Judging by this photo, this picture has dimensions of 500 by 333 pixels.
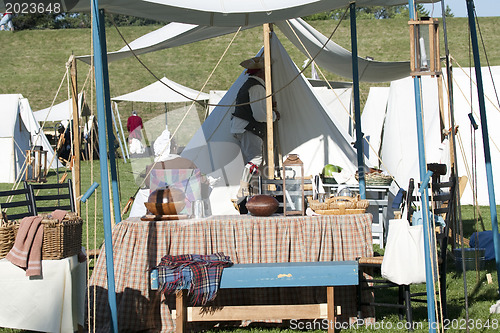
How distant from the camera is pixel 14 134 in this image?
11.9 m

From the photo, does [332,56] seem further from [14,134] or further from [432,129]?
[14,134]

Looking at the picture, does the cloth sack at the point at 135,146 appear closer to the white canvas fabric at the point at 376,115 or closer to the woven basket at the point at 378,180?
the white canvas fabric at the point at 376,115

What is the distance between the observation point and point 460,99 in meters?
7.89

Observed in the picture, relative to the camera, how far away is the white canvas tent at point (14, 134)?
38.4ft

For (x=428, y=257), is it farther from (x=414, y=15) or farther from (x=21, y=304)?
(x=21, y=304)

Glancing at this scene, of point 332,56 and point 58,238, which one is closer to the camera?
point 58,238

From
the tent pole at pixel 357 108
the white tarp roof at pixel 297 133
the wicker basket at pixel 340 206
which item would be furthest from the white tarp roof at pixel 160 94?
the wicker basket at pixel 340 206

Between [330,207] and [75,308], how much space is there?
5.20 ft

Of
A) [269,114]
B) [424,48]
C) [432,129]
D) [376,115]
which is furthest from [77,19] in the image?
[424,48]

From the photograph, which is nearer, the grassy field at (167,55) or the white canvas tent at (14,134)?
the white canvas tent at (14,134)

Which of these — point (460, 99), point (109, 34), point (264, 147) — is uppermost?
point (109, 34)

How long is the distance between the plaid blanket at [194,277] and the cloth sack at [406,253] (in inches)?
35.8

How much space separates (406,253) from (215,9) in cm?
193

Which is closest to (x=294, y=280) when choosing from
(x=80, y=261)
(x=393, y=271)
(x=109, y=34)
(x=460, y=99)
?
(x=393, y=271)
